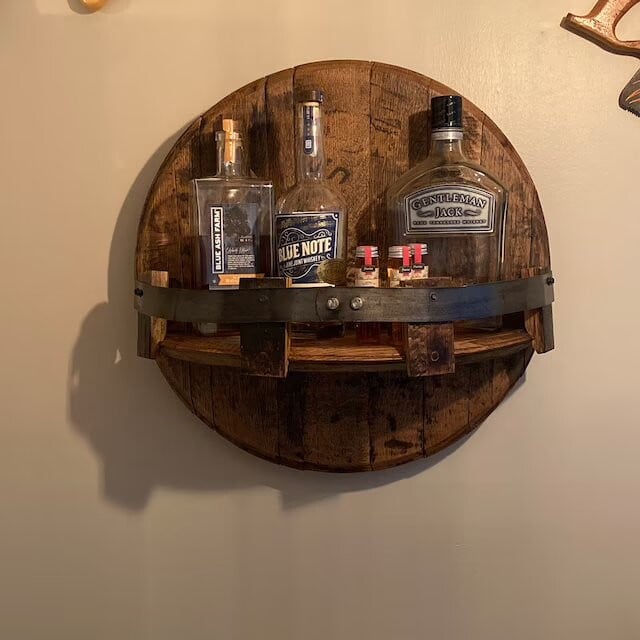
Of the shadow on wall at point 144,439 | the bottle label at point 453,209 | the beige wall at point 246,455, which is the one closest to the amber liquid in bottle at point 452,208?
the bottle label at point 453,209

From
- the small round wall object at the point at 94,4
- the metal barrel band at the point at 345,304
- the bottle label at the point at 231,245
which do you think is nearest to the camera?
the metal barrel band at the point at 345,304

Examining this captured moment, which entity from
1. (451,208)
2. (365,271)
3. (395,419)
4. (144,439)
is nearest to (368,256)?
(365,271)

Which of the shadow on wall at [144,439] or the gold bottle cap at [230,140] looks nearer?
the gold bottle cap at [230,140]

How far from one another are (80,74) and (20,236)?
207 mm

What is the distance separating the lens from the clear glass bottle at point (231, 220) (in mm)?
758

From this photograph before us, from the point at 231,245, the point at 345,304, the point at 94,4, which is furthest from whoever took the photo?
the point at 94,4

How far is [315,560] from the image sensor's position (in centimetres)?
93

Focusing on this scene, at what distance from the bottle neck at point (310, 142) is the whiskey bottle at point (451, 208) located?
9 centimetres

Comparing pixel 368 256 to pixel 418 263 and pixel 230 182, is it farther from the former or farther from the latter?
pixel 230 182

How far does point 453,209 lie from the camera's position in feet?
2.51

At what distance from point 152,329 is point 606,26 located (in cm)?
62

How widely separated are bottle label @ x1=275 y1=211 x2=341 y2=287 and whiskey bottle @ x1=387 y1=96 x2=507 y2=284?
0.32 feet

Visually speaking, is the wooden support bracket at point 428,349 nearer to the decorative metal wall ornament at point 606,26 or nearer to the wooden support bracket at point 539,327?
the wooden support bracket at point 539,327

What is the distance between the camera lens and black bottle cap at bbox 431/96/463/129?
78 centimetres
